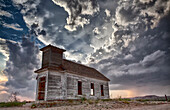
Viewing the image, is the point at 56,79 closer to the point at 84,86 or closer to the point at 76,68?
the point at 76,68

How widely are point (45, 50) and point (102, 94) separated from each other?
13.8 m

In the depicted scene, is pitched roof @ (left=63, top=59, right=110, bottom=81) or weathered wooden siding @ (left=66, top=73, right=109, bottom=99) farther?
pitched roof @ (left=63, top=59, right=110, bottom=81)

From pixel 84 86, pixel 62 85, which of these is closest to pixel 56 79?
pixel 62 85

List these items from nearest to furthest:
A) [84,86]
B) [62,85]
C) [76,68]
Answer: [62,85]
[84,86]
[76,68]

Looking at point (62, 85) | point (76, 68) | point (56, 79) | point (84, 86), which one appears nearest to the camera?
point (56, 79)

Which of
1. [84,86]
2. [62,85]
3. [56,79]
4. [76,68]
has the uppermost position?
[76,68]

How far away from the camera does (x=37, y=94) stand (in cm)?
1667

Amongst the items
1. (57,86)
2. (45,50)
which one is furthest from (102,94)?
(45,50)

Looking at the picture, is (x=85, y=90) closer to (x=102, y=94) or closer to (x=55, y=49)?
(x=102, y=94)

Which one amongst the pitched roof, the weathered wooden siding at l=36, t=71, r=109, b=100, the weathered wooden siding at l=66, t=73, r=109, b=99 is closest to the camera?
the weathered wooden siding at l=36, t=71, r=109, b=100

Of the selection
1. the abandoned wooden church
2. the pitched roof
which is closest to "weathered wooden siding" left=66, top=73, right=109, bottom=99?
the abandoned wooden church

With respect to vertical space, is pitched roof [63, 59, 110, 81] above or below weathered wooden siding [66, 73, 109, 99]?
above

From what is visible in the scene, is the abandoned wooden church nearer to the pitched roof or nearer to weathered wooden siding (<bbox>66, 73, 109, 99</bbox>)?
weathered wooden siding (<bbox>66, 73, 109, 99</bbox>)

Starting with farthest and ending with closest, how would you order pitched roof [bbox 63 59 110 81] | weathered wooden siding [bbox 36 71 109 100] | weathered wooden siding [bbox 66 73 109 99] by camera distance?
pitched roof [bbox 63 59 110 81] < weathered wooden siding [bbox 66 73 109 99] < weathered wooden siding [bbox 36 71 109 100]
